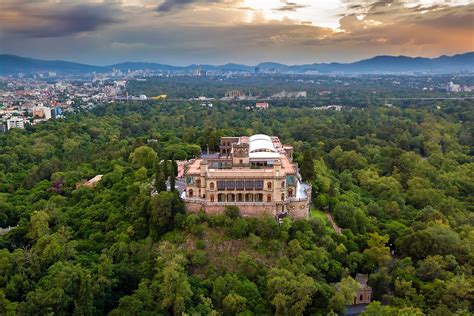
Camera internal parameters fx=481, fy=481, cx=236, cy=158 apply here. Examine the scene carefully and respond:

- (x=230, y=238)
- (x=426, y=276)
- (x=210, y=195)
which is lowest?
(x=426, y=276)

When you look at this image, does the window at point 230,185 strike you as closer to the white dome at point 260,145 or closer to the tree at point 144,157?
the white dome at point 260,145

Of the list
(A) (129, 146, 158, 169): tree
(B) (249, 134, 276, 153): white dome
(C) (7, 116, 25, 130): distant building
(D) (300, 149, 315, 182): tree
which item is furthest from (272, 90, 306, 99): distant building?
(D) (300, 149, 315, 182): tree

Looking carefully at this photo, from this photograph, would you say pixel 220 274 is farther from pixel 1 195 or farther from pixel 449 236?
pixel 1 195

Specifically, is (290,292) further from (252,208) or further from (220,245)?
(252,208)

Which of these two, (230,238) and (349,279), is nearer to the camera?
(349,279)

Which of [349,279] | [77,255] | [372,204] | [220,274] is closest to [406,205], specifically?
[372,204]

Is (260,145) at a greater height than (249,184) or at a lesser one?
greater

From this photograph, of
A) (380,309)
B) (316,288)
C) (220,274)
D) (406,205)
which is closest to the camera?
(380,309)

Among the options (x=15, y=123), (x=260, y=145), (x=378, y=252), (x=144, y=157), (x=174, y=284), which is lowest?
(x=378, y=252)

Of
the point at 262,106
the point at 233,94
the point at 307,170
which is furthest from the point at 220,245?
the point at 233,94
